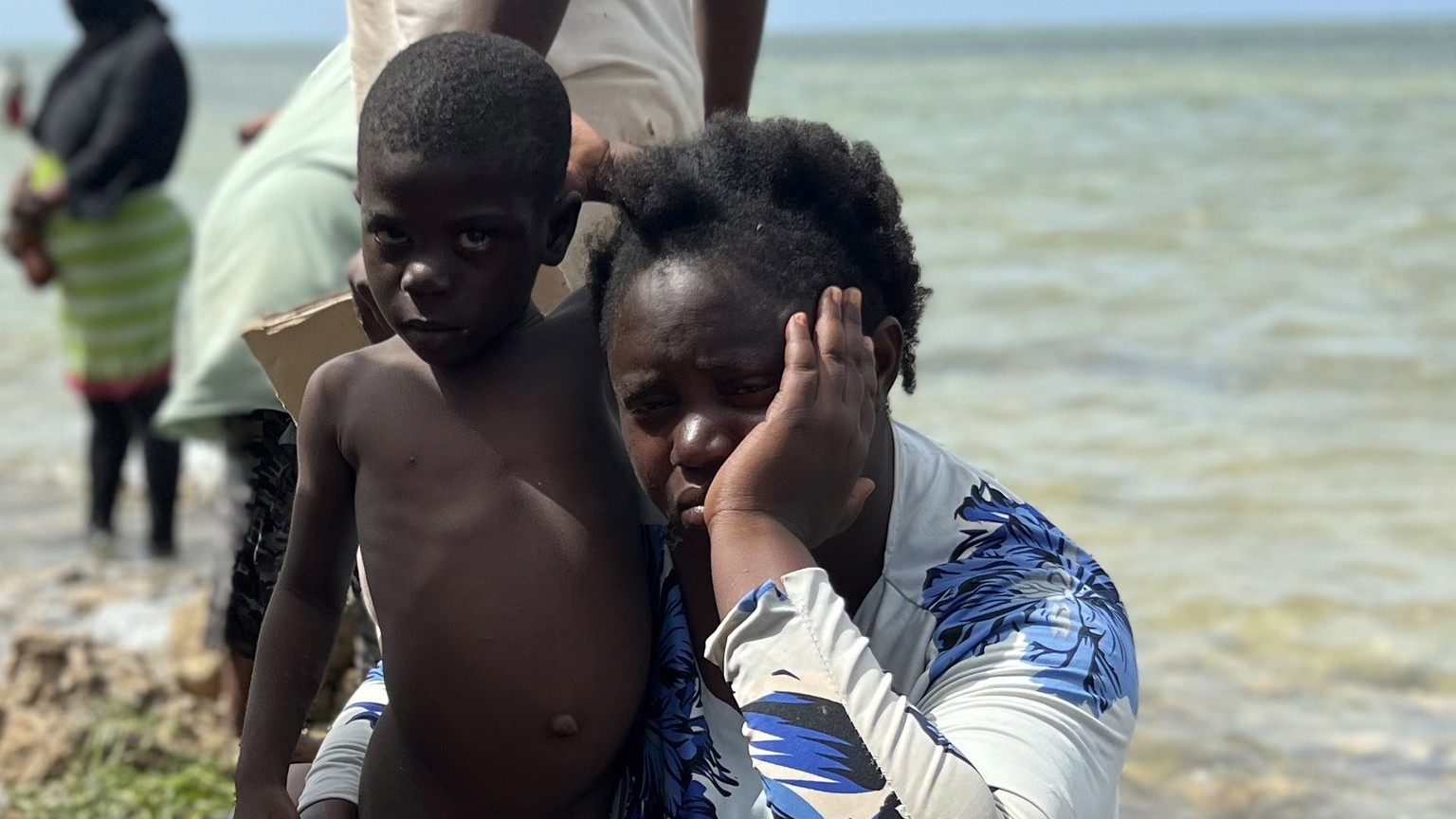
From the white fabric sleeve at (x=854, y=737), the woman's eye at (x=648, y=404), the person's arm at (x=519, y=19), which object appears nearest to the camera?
the white fabric sleeve at (x=854, y=737)

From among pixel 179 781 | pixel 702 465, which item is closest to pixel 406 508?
pixel 702 465

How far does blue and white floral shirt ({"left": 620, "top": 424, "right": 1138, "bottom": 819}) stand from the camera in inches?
60.3

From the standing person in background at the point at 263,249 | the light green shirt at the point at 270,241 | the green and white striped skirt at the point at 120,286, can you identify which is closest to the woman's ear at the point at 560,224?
the standing person in background at the point at 263,249

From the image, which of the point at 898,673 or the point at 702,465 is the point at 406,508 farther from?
the point at 898,673

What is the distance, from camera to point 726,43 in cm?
304

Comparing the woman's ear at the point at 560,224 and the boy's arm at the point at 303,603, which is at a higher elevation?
the woman's ear at the point at 560,224

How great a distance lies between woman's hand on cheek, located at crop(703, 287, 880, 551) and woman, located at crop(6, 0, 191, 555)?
5.16 metres

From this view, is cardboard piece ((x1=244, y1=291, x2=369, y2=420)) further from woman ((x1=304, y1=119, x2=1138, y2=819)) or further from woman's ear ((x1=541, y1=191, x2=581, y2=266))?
woman ((x1=304, y1=119, x2=1138, y2=819))

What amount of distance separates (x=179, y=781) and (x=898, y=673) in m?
2.34

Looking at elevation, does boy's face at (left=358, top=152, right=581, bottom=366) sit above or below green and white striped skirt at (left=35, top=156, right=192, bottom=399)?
above

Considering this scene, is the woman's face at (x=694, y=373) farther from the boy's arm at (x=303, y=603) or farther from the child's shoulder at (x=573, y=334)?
the boy's arm at (x=303, y=603)

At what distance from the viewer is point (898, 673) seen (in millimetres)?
1834

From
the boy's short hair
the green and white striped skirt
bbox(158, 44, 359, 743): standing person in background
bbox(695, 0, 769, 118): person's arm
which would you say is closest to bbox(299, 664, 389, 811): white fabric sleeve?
the boy's short hair

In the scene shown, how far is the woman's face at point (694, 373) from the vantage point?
168 centimetres
